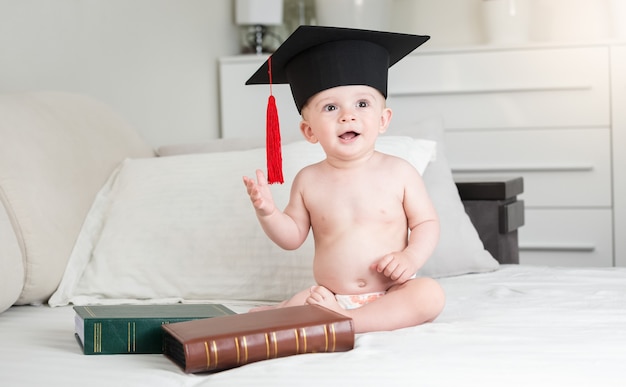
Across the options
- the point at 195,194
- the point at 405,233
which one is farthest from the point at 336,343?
the point at 195,194

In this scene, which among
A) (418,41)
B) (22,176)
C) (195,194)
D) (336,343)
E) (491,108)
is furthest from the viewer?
(491,108)

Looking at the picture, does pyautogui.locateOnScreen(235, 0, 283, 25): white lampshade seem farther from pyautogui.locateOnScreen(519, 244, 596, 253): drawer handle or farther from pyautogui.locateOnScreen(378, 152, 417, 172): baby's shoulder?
pyautogui.locateOnScreen(378, 152, 417, 172): baby's shoulder

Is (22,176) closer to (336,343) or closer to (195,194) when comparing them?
(195,194)

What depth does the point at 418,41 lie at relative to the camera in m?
1.39

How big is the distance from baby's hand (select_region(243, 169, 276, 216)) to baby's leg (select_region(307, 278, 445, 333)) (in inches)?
6.1

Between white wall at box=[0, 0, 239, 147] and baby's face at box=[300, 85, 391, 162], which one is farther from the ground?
white wall at box=[0, 0, 239, 147]

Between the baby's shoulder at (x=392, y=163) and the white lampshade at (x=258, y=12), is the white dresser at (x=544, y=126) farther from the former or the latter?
the baby's shoulder at (x=392, y=163)

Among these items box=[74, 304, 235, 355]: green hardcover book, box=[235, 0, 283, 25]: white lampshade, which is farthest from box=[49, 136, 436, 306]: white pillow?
box=[235, 0, 283, 25]: white lampshade

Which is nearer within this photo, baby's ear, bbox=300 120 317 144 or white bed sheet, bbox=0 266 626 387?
white bed sheet, bbox=0 266 626 387

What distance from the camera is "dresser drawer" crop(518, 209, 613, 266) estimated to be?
299 cm

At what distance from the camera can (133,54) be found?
104 inches

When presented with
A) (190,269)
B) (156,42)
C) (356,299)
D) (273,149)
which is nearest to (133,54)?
(156,42)

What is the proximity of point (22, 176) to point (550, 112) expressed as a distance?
201 cm

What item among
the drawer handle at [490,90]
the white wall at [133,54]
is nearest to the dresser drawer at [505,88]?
the drawer handle at [490,90]
